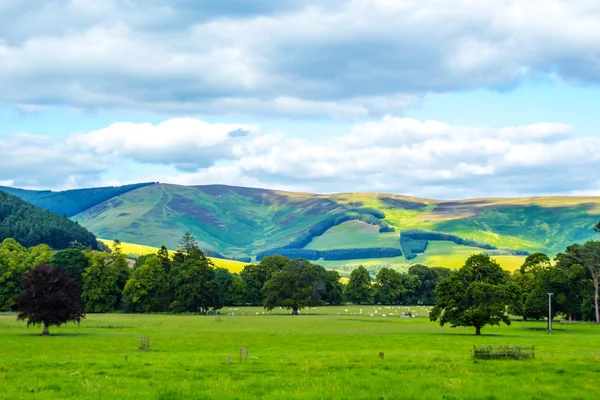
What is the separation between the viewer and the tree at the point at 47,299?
80562 mm

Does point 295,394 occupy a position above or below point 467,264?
below

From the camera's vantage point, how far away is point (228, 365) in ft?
129

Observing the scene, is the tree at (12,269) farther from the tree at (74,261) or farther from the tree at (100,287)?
the tree at (100,287)

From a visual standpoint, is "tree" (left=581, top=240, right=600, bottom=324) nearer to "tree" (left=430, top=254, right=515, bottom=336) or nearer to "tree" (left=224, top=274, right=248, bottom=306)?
"tree" (left=430, top=254, right=515, bottom=336)

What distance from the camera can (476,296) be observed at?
87.3 meters

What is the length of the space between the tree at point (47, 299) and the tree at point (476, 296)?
4729 centimetres

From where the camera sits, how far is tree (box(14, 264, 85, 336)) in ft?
264

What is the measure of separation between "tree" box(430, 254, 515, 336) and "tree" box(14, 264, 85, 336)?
155ft

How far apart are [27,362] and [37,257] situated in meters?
135

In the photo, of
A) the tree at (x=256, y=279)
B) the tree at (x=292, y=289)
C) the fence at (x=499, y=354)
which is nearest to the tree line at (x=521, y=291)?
the tree at (x=292, y=289)

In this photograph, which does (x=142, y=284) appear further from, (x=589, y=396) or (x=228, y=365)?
(x=589, y=396)

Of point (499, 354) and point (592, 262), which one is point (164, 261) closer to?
point (592, 262)

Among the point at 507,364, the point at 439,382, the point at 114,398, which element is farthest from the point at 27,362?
the point at 507,364

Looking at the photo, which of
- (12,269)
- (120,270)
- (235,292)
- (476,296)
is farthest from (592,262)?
(12,269)
